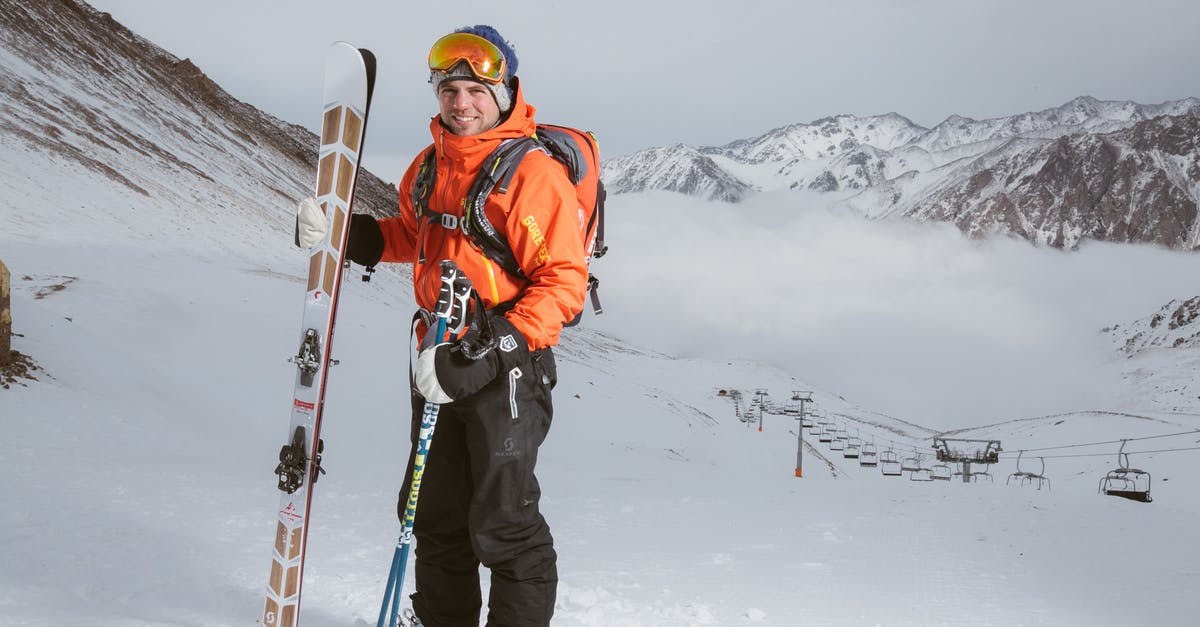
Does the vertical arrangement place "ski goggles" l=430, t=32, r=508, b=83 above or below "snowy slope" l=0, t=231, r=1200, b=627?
above

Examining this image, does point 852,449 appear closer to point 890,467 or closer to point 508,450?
point 890,467

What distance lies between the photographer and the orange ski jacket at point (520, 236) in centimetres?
348

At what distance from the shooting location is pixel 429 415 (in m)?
3.64

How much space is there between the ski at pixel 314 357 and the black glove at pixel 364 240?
5 centimetres

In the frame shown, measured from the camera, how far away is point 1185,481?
77250mm

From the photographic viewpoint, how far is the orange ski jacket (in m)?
3.48

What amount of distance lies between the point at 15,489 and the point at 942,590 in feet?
23.2

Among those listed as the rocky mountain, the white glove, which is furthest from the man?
the rocky mountain

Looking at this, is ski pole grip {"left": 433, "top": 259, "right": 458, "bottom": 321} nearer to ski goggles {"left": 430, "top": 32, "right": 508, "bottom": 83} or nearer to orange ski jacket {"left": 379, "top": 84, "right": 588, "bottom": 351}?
orange ski jacket {"left": 379, "top": 84, "right": 588, "bottom": 351}

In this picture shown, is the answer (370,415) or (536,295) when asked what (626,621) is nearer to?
(536,295)

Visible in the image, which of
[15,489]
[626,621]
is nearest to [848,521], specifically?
[626,621]

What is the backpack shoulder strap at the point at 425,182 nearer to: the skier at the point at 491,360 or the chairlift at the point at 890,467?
the skier at the point at 491,360

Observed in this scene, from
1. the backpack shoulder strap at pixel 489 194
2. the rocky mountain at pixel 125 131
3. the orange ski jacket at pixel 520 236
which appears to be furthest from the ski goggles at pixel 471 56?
the rocky mountain at pixel 125 131

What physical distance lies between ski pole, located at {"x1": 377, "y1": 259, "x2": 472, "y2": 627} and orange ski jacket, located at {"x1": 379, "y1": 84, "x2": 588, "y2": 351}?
0.75 feet
